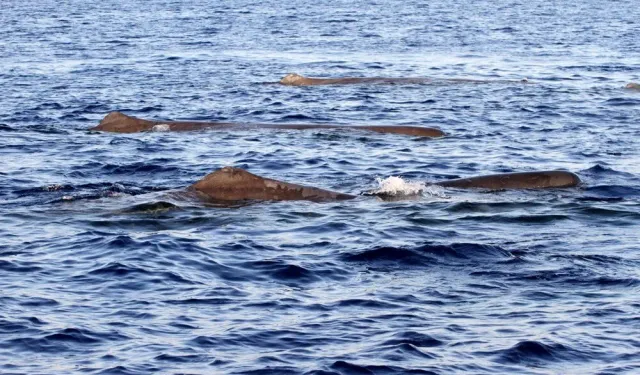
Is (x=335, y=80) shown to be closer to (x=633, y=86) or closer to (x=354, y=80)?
(x=354, y=80)

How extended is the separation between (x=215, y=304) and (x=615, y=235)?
244 inches

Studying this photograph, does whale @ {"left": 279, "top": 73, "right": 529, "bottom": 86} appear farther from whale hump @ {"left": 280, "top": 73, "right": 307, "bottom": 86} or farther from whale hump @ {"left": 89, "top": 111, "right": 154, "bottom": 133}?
whale hump @ {"left": 89, "top": 111, "right": 154, "bottom": 133}

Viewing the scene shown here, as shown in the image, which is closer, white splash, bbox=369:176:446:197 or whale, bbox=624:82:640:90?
white splash, bbox=369:176:446:197

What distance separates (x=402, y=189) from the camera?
18.9 meters

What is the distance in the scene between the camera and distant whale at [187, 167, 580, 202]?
17.8 metres

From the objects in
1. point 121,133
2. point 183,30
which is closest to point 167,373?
point 121,133

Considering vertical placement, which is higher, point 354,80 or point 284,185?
point 284,185

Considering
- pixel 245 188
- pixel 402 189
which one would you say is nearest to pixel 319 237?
pixel 245 188

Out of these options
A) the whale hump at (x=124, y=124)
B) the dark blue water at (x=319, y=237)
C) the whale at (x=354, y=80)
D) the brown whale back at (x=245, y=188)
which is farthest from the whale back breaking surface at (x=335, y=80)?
the brown whale back at (x=245, y=188)

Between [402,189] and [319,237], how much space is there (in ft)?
10.4

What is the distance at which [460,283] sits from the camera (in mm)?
13898

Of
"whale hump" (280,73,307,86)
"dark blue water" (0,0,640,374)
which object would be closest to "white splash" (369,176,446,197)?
"dark blue water" (0,0,640,374)

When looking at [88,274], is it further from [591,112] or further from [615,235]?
[591,112]

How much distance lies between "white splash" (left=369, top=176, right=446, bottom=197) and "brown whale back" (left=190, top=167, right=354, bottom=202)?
936 millimetres
